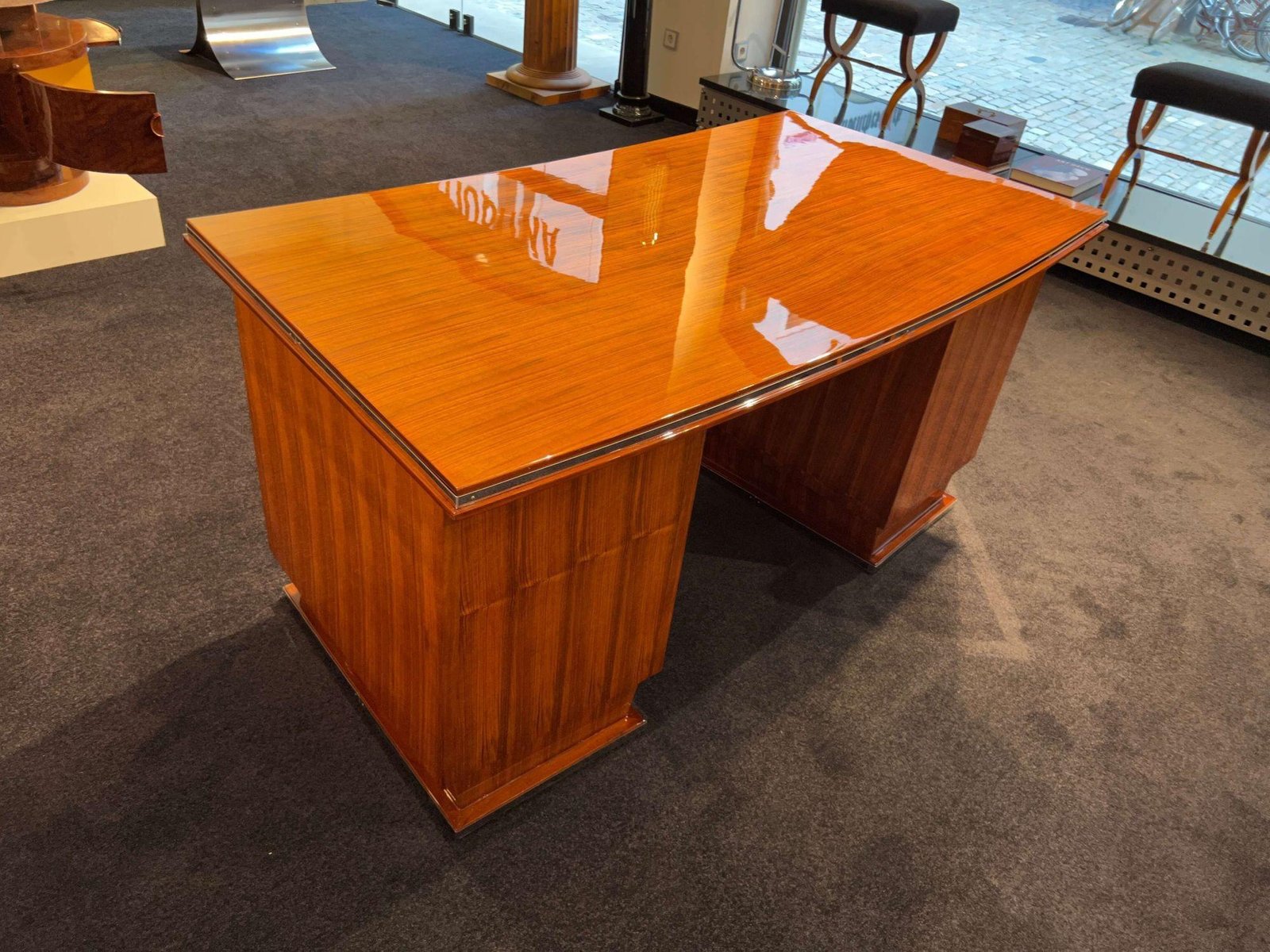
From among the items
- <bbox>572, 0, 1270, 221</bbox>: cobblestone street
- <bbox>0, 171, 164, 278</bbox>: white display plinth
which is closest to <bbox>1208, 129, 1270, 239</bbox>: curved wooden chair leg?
<bbox>572, 0, 1270, 221</bbox>: cobblestone street

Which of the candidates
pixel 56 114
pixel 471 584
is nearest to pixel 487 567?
pixel 471 584

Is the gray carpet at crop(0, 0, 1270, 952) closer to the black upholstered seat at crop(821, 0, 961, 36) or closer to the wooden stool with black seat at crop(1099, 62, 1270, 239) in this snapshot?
the wooden stool with black seat at crop(1099, 62, 1270, 239)

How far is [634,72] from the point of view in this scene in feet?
15.2

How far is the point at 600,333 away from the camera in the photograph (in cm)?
128

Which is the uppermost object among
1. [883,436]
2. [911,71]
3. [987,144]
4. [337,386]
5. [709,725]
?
[337,386]

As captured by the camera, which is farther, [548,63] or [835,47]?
[548,63]

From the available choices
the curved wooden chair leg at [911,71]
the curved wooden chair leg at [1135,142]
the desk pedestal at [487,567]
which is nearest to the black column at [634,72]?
the curved wooden chair leg at [911,71]

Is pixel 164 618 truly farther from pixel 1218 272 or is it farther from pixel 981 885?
pixel 1218 272

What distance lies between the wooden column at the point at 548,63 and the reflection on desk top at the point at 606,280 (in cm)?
312

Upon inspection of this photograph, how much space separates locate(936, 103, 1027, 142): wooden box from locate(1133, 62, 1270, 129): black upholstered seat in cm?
42

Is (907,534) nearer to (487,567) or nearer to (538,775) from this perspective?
(538,775)

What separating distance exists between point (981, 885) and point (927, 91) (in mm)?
3927

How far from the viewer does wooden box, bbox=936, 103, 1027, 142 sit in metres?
3.64

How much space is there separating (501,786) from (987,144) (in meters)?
3.07
